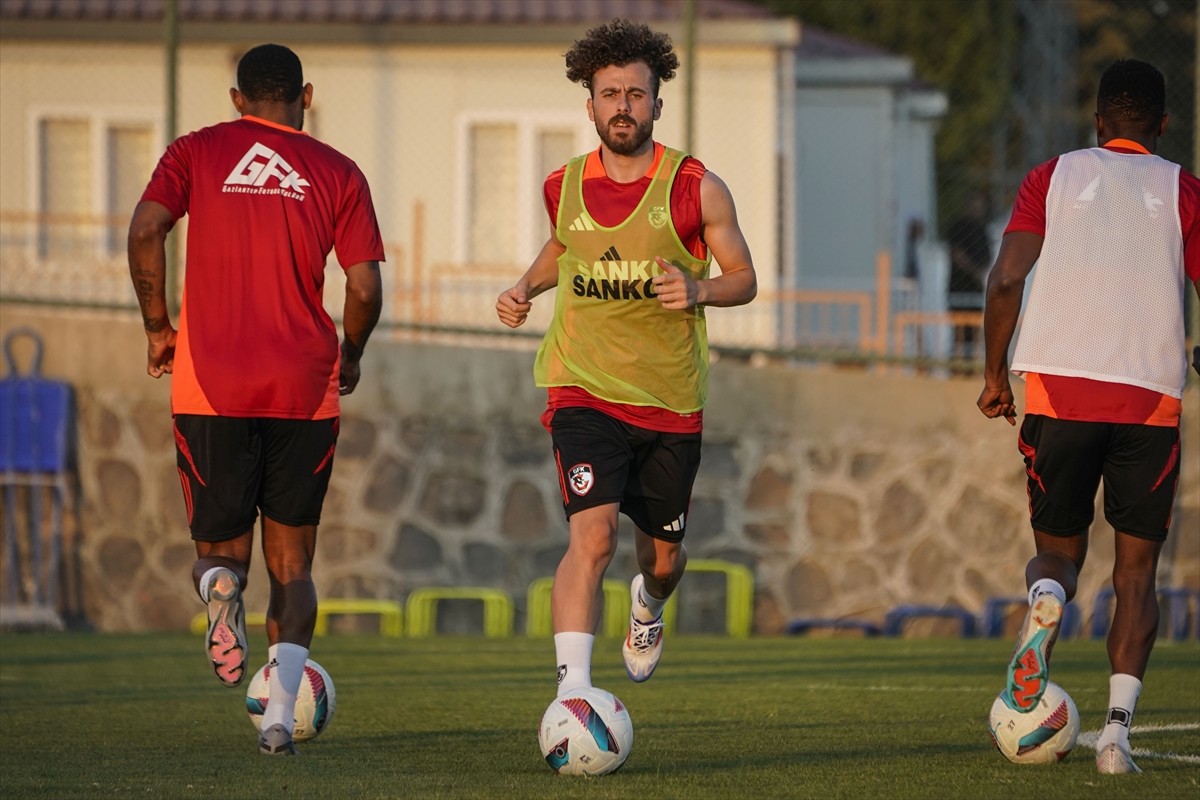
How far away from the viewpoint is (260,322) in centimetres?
620

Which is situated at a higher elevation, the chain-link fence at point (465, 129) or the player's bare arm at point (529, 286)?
the chain-link fence at point (465, 129)

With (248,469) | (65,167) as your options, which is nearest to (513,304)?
(248,469)

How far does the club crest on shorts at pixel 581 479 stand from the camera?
6109mm

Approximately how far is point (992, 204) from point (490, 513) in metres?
18.9

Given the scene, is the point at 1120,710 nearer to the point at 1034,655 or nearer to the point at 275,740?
the point at 1034,655

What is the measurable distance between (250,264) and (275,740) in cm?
154

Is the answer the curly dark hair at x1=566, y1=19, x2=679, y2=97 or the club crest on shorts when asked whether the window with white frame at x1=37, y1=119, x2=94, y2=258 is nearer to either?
the curly dark hair at x1=566, y1=19, x2=679, y2=97

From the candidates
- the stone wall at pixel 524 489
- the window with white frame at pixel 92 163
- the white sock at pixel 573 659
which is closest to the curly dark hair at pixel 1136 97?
the white sock at pixel 573 659

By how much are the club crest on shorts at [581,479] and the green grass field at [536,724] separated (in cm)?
88

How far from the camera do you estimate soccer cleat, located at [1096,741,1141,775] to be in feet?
18.7

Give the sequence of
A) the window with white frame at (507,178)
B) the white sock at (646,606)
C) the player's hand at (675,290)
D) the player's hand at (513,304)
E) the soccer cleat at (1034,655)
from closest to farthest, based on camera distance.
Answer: the soccer cleat at (1034,655) < the player's hand at (675,290) < the player's hand at (513,304) < the white sock at (646,606) < the window with white frame at (507,178)

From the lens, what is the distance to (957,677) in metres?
9.29

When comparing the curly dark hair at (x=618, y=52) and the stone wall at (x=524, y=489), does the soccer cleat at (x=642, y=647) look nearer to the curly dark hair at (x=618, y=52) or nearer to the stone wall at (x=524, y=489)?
the curly dark hair at (x=618, y=52)

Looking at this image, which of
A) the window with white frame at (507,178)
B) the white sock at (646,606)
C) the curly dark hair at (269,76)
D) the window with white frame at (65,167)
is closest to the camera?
the curly dark hair at (269,76)
